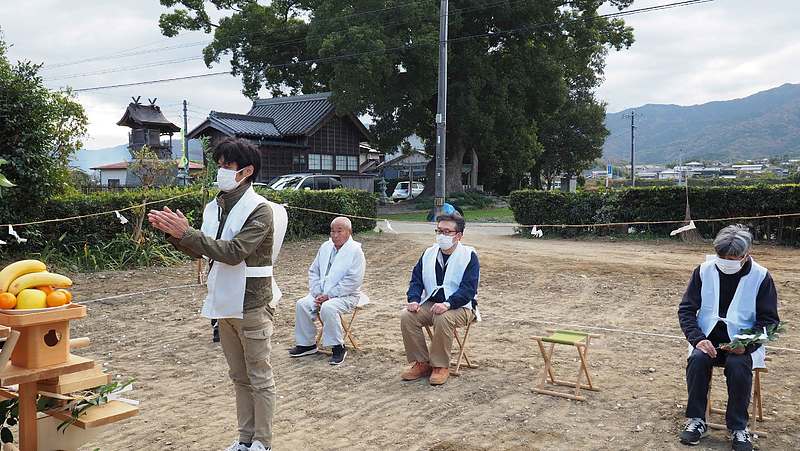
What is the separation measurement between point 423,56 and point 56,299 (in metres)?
21.8

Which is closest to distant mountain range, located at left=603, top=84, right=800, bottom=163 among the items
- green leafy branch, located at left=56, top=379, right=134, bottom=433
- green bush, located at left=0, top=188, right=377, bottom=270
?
green bush, located at left=0, top=188, right=377, bottom=270

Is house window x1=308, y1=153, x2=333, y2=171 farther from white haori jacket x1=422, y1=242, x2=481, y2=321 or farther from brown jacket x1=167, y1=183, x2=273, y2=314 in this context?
brown jacket x1=167, y1=183, x2=273, y2=314

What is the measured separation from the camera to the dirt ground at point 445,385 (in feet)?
13.6

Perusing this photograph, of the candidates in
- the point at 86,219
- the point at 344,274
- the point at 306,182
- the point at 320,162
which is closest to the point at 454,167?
the point at 320,162

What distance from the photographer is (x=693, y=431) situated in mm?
4000

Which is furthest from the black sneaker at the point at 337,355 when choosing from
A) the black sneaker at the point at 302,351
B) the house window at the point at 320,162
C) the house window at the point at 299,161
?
the house window at the point at 320,162

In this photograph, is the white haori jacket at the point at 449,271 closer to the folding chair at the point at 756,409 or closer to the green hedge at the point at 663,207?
the folding chair at the point at 756,409

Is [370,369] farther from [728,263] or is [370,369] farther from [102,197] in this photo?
[102,197]

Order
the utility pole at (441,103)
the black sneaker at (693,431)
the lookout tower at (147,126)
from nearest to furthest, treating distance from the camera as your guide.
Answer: the black sneaker at (693,431), the utility pole at (441,103), the lookout tower at (147,126)

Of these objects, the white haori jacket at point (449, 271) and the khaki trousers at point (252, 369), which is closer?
the khaki trousers at point (252, 369)

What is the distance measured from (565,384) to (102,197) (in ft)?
29.7

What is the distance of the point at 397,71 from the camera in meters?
25.6

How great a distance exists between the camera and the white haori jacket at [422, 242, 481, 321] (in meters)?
5.39

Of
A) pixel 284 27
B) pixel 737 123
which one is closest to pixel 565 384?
pixel 284 27
